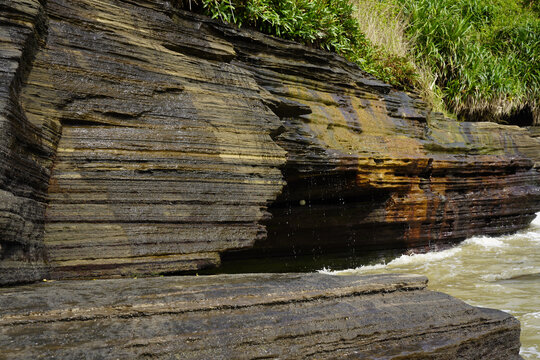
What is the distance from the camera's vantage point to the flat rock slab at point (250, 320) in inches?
79.2

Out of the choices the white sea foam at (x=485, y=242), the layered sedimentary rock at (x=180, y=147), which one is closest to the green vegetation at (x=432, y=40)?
the layered sedimentary rock at (x=180, y=147)

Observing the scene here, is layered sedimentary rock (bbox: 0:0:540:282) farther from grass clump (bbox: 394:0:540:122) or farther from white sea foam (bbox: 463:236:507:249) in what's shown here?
grass clump (bbox: 394:0:540:122)

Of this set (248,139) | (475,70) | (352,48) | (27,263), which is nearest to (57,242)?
(27,263)

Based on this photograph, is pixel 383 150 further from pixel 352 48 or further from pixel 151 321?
pixel 151 321

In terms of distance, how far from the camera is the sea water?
14.6 feet

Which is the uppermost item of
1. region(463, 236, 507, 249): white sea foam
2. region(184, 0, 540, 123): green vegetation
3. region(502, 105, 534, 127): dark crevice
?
region(184, 0, 540, 123): green vegetation

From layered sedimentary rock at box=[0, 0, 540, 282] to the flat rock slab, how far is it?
889 mm

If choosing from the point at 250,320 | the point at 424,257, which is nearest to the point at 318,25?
the point at 424,257

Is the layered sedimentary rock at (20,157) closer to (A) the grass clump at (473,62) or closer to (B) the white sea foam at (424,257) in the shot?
(B) the white sea foam at (424,257)

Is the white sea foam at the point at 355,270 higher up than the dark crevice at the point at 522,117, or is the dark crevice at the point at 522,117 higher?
the dark crevice at the point at 522,117

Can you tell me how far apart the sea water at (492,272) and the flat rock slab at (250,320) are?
1.24 metres

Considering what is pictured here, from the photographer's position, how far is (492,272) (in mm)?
6273

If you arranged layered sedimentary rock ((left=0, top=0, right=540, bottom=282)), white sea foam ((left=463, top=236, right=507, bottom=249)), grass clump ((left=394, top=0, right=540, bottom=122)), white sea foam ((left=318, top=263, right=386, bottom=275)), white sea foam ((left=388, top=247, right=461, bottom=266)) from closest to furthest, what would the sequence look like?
layered sedimentary rock ((left=0, top=0, right=540, bottom=282)) → white sea foam ((left=318, top=263, right=386, bottom=275)) → white sea foam ((left=388, top=247, right=461, bottom=266)) → white sea foam ((left=463, top=236, right=507, bottom=249)) → grass clump ((left=394, top=0, right=540, bottom=122))

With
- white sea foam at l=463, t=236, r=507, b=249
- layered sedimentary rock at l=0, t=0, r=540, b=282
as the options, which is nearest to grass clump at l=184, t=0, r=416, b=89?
layered sedimentary rock at l=0, t=0, r=540, b=282
